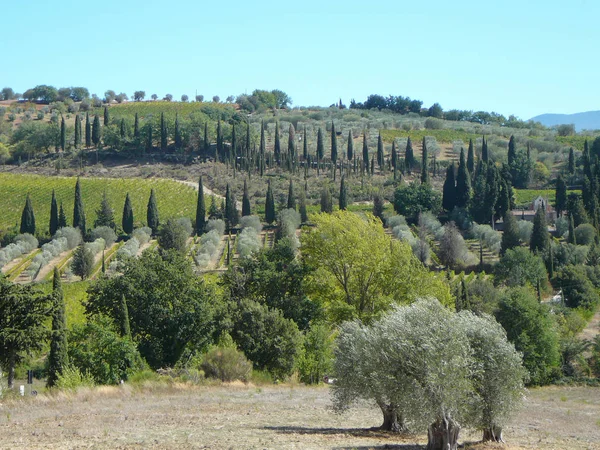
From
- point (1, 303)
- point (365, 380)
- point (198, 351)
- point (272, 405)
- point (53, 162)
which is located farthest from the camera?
point (53, 162)

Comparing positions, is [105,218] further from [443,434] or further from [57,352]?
[443,434]

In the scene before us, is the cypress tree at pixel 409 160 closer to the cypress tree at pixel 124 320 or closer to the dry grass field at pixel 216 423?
the cypress tree at pixel 124 320

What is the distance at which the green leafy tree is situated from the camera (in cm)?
3419

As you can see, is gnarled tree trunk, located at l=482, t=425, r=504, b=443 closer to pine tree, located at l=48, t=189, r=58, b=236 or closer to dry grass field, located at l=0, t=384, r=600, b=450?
dry grass field, located at l=0, t=384, r=600, b=450

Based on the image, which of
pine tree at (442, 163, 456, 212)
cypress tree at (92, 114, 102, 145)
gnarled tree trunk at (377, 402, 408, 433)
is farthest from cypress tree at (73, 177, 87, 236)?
gnarled tree trunk at (377, 402, 408, 433)

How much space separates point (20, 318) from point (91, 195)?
84.8 meters

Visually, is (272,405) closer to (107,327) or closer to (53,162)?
(107,327)

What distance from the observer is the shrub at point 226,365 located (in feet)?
118

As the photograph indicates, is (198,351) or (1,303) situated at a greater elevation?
(1,303)

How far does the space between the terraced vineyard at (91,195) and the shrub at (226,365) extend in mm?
68006

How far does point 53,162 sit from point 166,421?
12258cm

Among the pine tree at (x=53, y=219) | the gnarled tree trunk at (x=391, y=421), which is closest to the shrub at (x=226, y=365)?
the gnarled tree trunk at (x=391, y=421)

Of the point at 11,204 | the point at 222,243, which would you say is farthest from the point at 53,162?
the point at 222,243

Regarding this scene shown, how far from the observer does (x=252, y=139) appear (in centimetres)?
14312
